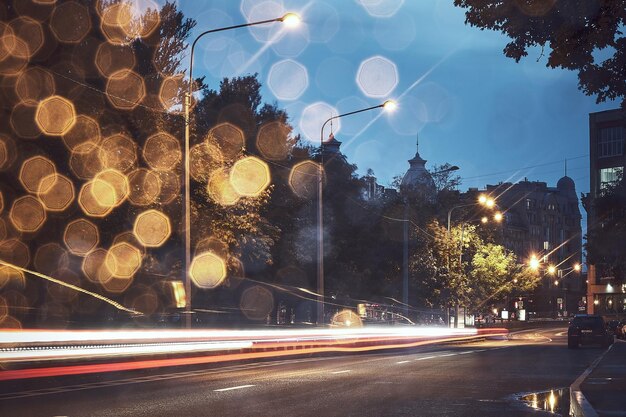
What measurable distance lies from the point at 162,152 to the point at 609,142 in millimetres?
81217

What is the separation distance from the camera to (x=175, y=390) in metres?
16.6

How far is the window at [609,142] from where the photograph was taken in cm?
10269

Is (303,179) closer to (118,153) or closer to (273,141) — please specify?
(273,141)

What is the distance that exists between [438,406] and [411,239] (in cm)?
5371

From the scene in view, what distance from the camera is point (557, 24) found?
13.2 metres

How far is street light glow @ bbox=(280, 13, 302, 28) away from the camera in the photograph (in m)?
26.7

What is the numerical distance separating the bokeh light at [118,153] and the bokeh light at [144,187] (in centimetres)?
81

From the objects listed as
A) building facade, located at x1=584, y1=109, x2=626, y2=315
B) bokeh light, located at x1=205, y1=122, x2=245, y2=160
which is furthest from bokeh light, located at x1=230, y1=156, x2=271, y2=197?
building facade, located at x1=584, y1=109, x2=626, y2=315

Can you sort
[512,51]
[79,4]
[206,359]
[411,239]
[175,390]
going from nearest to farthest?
[512,51] < [175,390] < [206,359] < [79,4] < [411,239]

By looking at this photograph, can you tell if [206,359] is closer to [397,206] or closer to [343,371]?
[343,371]

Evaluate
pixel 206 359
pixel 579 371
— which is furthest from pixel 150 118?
pixel 579 371

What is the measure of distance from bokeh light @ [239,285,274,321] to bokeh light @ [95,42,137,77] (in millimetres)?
19587

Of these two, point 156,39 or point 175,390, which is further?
point 156,39

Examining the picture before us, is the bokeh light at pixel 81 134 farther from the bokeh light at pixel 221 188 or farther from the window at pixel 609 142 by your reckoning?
the window at pixel 609 142
